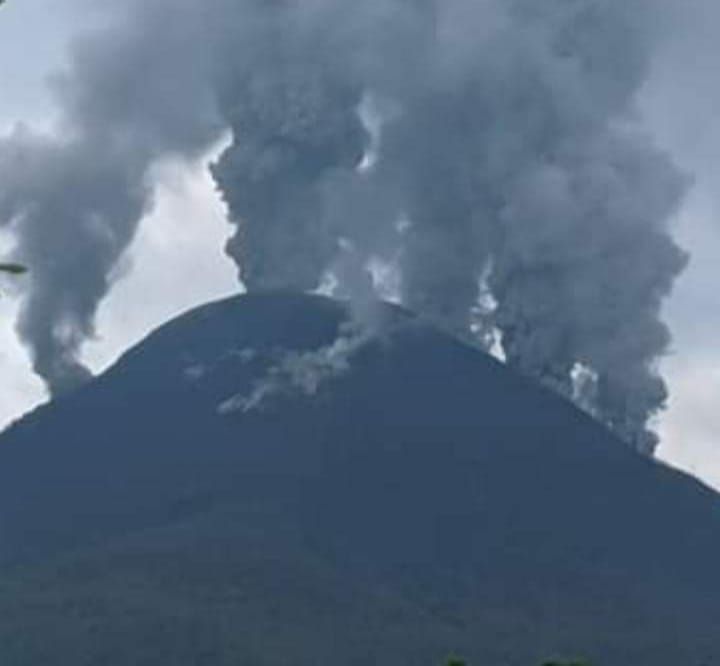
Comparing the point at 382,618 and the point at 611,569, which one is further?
the point at 611,569

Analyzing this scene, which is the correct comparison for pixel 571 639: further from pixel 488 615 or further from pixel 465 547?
pixel 465 547

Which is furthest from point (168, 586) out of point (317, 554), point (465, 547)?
point (465, 547)

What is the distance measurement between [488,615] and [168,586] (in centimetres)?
2096

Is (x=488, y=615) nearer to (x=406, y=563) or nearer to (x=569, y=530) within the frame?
(x=406, y=563)

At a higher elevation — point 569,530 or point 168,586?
point 569,530

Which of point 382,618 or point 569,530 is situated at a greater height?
point 569,530

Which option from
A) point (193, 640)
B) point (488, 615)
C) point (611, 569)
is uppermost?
point (611, 569)

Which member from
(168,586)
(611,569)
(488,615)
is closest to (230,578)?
(168,586)

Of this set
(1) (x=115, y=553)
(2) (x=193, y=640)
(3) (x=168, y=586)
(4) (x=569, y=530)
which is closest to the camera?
(2) (x=193, y=640)

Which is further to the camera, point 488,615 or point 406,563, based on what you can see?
point 406,563

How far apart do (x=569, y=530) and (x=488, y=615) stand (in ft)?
92.1

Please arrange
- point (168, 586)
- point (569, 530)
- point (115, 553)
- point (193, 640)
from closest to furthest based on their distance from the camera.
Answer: point (193, 640) < point (168, 586) < point (115, 553) < point (569, 530)

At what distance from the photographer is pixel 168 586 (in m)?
169

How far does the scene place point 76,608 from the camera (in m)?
162
